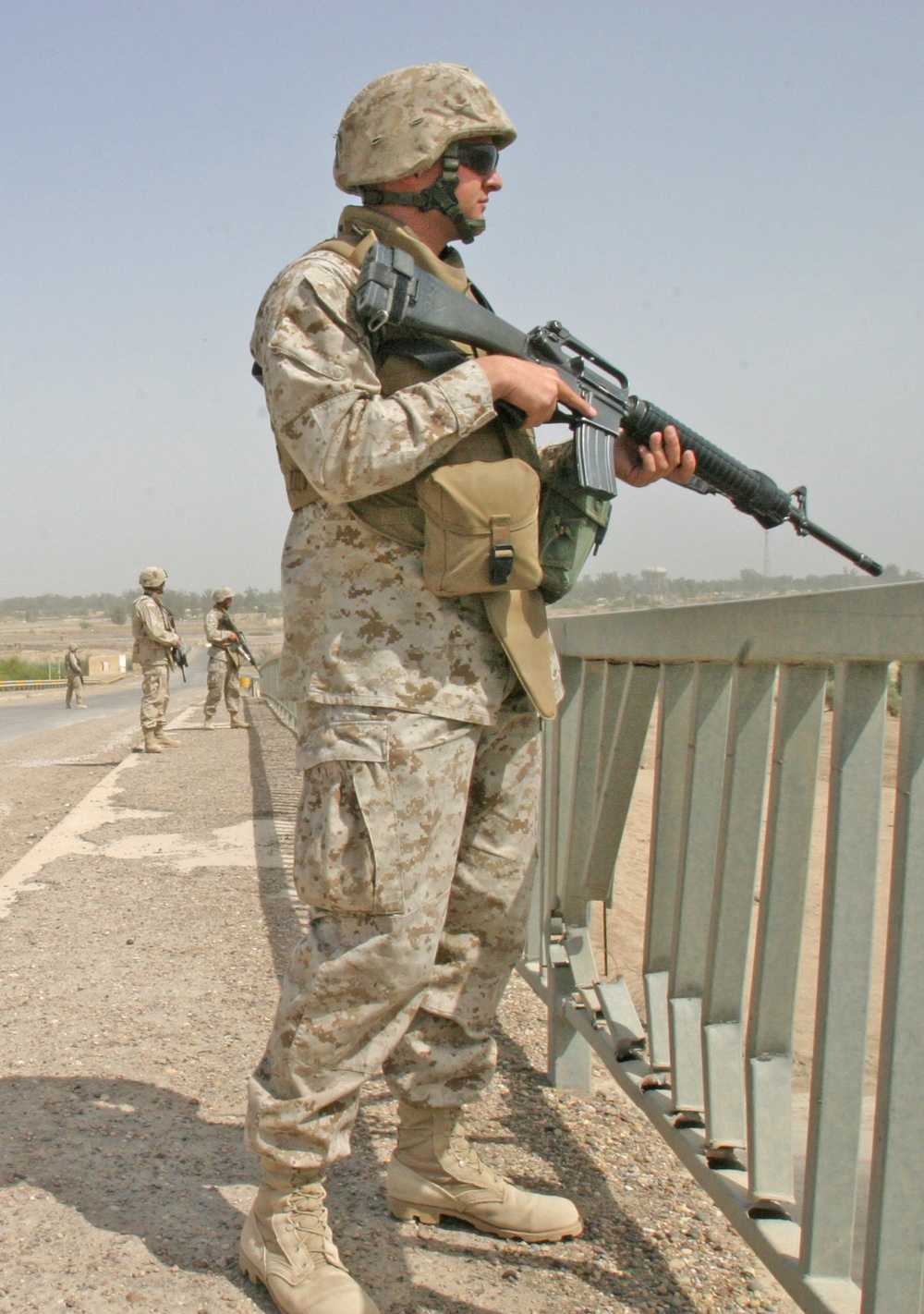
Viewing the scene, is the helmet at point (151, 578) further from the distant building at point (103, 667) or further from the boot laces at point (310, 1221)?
the distant building at point (103, 667)

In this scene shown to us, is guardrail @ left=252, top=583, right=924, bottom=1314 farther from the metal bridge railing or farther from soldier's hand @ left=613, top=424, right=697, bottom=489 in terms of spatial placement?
soldier's hand @ left=613, top=424, right=697, bottom=489

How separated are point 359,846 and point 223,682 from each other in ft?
52.2

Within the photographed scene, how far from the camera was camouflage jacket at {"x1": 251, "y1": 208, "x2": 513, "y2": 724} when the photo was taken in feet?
6.53

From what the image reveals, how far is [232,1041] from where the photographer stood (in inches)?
134

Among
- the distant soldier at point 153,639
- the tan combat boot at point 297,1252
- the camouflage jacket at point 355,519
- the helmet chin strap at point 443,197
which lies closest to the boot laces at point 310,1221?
the tan combat boot at point 297,1252

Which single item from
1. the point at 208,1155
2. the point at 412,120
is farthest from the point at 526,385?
the point at 208,1155

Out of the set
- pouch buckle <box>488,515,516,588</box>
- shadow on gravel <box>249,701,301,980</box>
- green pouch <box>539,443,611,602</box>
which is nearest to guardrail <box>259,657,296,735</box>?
shadow on gravel <box>249,701,301,980</box>

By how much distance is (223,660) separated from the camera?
17.3 m

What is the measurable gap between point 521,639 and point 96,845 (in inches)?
185

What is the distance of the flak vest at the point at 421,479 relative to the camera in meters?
2.13

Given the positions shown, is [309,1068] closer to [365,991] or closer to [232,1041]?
[365,991]

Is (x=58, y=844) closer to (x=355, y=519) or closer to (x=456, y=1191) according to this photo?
(x=456, y=1191)

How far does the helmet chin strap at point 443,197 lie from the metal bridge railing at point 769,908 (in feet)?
2.67

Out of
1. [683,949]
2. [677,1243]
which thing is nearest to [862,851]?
[683,949]
